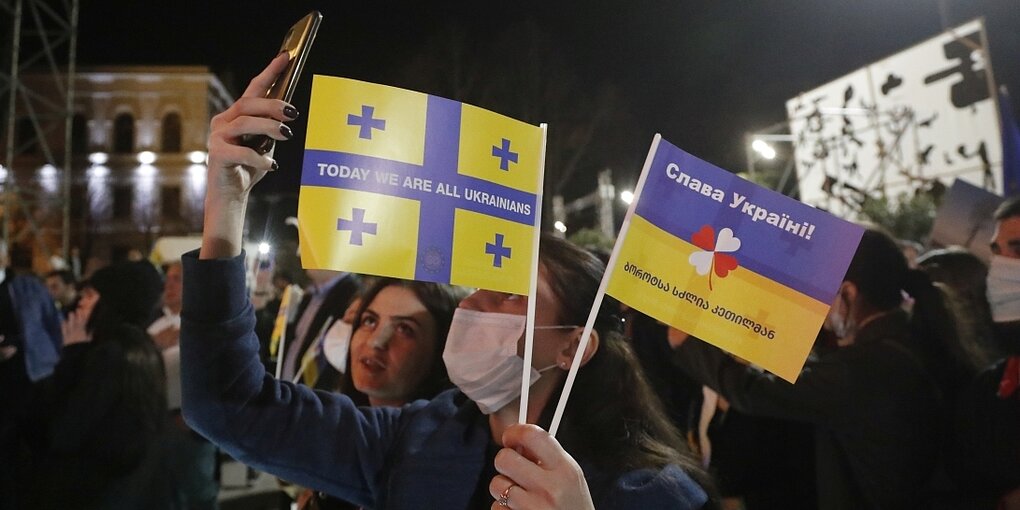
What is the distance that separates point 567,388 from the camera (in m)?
1.55

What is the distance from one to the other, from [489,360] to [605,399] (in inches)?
13.5

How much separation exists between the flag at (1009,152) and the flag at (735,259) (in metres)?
3.63

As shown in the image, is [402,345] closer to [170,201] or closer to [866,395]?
[866,395]

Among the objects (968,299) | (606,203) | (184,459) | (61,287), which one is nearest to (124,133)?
(606,203)

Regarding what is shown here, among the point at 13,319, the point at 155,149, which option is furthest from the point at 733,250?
the point at 155,149

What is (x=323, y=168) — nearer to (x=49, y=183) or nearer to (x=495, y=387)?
(x=495, y=387)

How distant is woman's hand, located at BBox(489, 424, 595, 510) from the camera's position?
142 centimetres

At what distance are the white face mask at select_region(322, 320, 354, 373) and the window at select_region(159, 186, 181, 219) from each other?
40598 millimetres

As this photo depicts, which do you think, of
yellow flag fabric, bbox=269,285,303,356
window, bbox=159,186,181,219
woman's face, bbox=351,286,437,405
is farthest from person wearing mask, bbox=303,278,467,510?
window, bbox=159,186,181,219

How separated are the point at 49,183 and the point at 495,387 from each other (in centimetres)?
4379

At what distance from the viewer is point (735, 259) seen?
1.68m

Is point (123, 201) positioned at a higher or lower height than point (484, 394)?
higher

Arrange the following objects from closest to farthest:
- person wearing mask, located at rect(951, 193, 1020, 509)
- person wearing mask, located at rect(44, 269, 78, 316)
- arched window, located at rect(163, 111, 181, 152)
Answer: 1. person wearing mask, located at rect(951, 193, 1020, 509)
2. person wearing mask, located at rect(44, 269, 78, 316)
3. arched window, located at rect(163, 111, 181, 152)

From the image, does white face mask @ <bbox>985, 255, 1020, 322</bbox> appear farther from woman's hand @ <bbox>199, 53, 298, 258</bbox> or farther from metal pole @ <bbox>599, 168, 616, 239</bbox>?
metal pole @ <bbox>599, 168, 616, 239</bbox>
